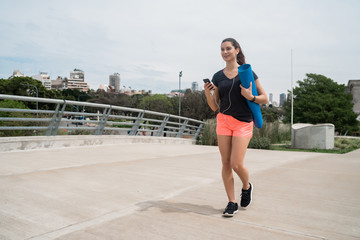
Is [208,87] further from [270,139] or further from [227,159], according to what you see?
[270,139]

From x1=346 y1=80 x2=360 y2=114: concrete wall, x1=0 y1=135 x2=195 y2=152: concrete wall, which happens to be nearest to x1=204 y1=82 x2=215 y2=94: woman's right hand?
x1=0 y1=135 x2=195 y2=152: concrete wall

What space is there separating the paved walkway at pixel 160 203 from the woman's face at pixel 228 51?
1.55 m

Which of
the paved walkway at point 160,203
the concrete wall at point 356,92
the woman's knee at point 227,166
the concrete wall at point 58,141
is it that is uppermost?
the concrete wall at point 356,92

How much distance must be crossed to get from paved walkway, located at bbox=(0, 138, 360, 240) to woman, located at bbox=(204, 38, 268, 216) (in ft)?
1.11

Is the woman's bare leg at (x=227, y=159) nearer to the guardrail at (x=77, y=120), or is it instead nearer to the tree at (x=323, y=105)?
the guardrail at (x=77, y=120)

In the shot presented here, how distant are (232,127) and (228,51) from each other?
77cm

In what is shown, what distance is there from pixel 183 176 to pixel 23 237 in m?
2.92

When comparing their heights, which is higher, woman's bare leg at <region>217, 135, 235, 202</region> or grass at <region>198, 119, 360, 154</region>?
woman's bare leg at <region>217, 135, 235, 202</region>

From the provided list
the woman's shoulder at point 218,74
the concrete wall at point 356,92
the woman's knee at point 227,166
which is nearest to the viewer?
the woman's knee at point 227,166

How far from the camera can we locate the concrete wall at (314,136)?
12469 millimetres

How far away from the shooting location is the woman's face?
3.31m

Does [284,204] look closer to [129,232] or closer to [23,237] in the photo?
[129,232]

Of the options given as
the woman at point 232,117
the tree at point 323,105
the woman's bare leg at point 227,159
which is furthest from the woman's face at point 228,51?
the tree at point 323,105

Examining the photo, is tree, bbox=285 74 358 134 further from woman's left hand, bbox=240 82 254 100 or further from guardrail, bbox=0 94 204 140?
woman's left hand, bbox=240 82 254 100
